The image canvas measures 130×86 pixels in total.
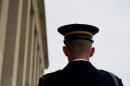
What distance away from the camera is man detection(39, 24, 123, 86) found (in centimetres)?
483

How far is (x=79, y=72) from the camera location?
4.90 metres

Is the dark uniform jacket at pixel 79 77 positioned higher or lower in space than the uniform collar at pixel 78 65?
lower

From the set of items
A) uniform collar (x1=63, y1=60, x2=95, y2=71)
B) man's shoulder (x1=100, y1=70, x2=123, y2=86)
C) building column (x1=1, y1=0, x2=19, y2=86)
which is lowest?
man's shoulder (x1=100, y1=70, x2=123, y2=86)

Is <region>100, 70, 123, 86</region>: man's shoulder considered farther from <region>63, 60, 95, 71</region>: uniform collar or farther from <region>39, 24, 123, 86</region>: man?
<region>63, 60, 95, 71</region>: uniform collar

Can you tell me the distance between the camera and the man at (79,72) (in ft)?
15.8

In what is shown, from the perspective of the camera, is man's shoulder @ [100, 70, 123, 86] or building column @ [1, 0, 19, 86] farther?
building column @ [1, 0, 19, 86]

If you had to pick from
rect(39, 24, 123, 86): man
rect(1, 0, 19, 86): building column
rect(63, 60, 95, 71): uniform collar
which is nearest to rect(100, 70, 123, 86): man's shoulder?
rect(39, 24, 123, 86): man

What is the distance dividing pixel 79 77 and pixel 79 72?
58mm

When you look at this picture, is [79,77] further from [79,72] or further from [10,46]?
[10,46]

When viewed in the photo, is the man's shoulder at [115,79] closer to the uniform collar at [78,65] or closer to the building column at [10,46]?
the uniform collar at [78,65]

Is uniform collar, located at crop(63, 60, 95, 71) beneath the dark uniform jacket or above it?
above

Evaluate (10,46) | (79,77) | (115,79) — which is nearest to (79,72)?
(79,77)

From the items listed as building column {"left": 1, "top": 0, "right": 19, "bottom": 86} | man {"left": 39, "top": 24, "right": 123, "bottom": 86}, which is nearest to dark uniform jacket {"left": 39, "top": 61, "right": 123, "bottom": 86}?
man {"left": 39, "top": 24, "right": 123, "bottom": 86}

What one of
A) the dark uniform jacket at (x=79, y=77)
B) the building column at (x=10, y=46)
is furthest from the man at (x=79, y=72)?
the building column at (x=10, y=46)
